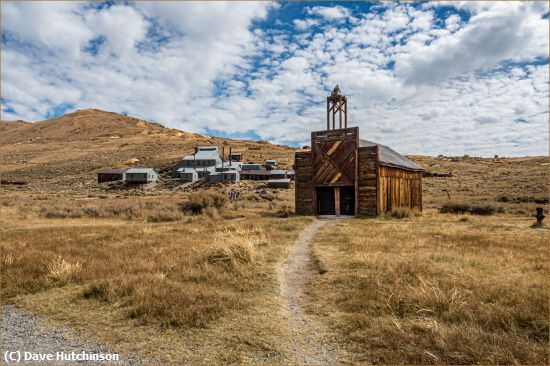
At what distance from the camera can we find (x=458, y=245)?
37.0 ft

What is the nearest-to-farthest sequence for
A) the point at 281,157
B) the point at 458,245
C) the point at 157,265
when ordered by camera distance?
the point at 157,265 → the point at 458,245 → the point at 281,157

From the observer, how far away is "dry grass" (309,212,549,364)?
441 centimetres

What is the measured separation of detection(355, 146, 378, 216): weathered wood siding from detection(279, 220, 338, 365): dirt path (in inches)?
523

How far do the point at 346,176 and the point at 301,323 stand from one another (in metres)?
17.8

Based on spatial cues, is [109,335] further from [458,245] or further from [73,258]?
[458,245]

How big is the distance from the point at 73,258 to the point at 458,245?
468 inches

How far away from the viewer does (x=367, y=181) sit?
22094mm

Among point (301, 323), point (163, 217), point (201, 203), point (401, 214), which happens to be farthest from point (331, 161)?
point (301, 323)

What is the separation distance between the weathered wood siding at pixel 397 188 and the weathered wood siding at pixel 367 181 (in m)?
0.37

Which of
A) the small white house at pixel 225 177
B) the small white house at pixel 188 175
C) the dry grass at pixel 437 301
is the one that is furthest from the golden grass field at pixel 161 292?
the small white house at pixel 188 175

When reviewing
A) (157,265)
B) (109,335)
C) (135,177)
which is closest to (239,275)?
(157,265)

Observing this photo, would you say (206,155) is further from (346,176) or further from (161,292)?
(161,292)

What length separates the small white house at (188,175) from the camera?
66.8 metres

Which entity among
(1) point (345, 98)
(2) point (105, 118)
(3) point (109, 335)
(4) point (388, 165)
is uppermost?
(2) point (105, 118)
